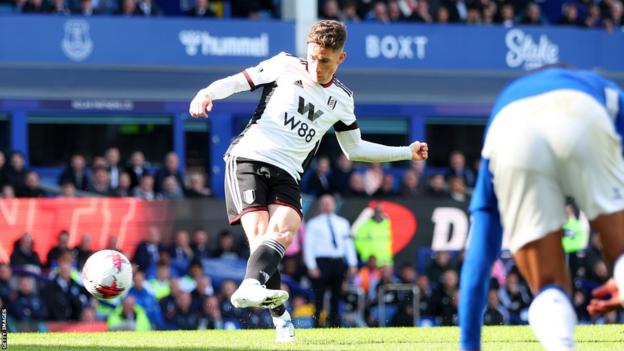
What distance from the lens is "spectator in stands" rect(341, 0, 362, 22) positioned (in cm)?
2628

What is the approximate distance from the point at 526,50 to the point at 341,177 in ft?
22.7

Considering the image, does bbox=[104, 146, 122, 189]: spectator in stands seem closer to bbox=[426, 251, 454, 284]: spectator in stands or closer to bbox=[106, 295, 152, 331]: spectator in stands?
bbox=[106, 295, 152, 331]: spectator in stands

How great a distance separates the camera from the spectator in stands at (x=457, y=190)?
22.2 m

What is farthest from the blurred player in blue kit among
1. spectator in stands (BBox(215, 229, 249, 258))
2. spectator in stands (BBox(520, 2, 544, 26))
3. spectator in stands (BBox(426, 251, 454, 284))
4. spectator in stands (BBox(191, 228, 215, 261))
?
spectator in stands (BBox(520, 2, 544, 26))

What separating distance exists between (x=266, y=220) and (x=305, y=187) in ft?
41.6

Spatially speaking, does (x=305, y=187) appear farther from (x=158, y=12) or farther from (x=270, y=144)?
(x=270, y=144)

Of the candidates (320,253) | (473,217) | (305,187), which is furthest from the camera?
(305,187)

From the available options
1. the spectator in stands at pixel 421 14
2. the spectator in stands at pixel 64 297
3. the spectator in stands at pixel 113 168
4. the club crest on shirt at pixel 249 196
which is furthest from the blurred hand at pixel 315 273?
the club crest on shirt at pixel 249 196

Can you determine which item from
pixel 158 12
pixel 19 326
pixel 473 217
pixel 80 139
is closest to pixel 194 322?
pixel 19 326

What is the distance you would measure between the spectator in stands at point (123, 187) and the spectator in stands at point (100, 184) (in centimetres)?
9

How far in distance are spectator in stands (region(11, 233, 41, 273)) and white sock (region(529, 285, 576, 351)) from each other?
13.7 metres

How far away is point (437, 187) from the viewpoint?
22594 millimetres

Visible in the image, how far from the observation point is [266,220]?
939cm

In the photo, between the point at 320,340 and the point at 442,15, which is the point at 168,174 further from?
the point at 320,340
